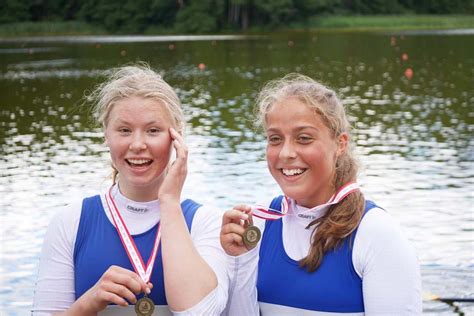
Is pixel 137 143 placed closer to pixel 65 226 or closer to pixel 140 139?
pixel 140 139

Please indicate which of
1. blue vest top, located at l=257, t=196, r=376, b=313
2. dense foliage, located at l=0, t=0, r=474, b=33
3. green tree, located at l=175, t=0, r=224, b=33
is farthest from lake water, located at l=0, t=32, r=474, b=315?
dense foliage, located at l=0, t=0, r=474, b=33

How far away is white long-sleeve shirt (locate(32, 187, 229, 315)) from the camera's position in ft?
9.07

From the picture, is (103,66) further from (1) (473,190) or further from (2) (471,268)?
(2) (471,268)

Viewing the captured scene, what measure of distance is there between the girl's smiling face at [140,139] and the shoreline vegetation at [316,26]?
59.0 metres

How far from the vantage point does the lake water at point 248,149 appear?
7410 millimetres

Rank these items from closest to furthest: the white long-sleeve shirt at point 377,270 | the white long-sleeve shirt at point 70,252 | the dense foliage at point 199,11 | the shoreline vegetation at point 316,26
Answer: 1. the white long-sleeve shirt at point 377,270
2. the white long-sleeve shirt at point 70,252
3. the shoreline vegetation at point 316,26
4. the dense foliage at point 199,11

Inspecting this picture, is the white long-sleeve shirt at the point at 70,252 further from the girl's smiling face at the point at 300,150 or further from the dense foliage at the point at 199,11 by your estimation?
the dense foliage at the point at 199,11

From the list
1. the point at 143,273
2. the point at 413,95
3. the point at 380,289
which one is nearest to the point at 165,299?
the point at 143,273

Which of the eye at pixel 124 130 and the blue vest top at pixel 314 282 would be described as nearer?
the blue vest top at pixel 314 282

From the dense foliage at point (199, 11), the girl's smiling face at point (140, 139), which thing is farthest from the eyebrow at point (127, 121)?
the dense foliage at point (199, 11)

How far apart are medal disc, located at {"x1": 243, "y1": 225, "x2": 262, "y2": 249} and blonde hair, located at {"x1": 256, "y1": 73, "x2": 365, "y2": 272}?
6.1 inches

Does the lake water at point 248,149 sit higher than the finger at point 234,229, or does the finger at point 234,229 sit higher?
the finger at point 234,229

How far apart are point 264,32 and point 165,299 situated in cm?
6381

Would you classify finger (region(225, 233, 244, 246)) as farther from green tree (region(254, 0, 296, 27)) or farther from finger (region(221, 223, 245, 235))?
green tree (region(254, 0, 296, 27))
